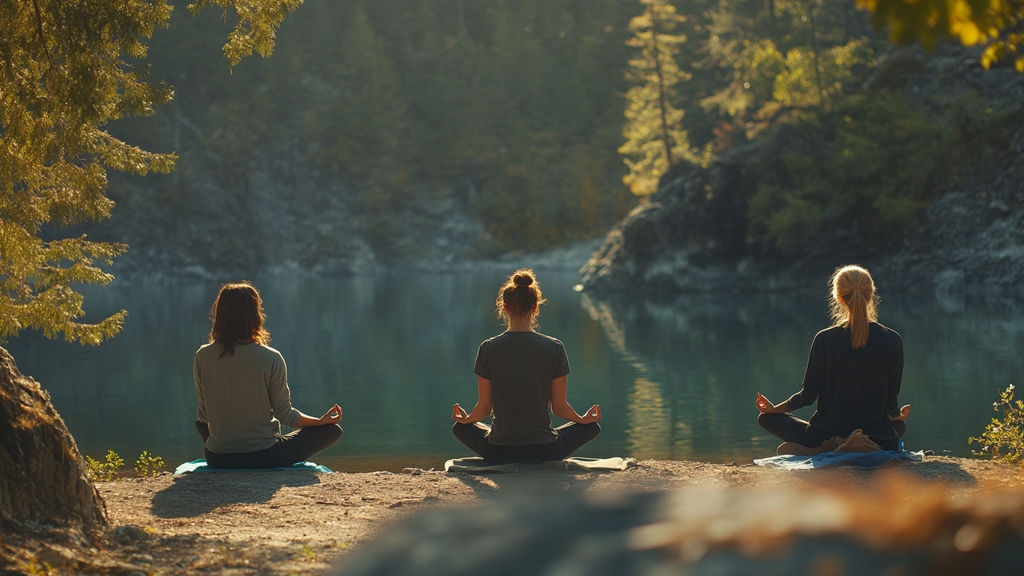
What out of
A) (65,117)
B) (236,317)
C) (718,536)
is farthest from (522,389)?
(718,536)

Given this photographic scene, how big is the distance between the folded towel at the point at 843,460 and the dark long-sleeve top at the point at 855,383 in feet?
0.34

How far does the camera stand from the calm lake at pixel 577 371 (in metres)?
12.2

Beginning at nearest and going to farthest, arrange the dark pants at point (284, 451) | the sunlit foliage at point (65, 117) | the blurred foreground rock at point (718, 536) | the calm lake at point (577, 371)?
the blurred foreground rock at point (718, 536), the sunlit foliage at point (65, 117), the dark pants at point (284, 451), the calm lake at point (577, 371)

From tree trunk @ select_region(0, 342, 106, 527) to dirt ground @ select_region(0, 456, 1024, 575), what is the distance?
0.55ft

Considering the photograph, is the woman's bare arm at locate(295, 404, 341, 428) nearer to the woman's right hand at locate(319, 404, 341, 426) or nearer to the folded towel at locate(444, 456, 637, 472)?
the woman's right hand at locate(319, 404, 341, 426)

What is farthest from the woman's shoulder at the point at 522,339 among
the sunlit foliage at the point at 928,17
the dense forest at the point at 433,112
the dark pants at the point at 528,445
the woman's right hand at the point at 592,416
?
the dense forest at the point at 433,112

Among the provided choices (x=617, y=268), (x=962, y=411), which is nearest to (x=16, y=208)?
(x=962, y=411)

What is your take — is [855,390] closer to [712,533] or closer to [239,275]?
[712,533]

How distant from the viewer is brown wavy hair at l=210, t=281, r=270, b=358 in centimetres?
662

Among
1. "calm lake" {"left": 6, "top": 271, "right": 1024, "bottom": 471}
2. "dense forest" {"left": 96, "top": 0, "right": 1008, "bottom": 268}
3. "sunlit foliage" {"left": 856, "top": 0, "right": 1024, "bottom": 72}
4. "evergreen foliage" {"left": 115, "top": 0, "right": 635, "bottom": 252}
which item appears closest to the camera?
"sunlit foliage" {"left": 856, "top": 0, "right": 1024, "bottom": 72}

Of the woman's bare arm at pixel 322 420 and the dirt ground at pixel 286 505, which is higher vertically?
the woman's bare arm at pixel 322 420

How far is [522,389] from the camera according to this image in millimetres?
6781

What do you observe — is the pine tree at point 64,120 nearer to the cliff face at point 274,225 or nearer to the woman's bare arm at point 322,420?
the woman's bare arm at point 322,420

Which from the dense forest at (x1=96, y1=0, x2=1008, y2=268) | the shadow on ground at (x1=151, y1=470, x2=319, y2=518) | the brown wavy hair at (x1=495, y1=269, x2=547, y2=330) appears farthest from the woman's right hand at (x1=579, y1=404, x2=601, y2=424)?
the dense forest at (x1=96, y1=0, x2=1008, y2=268)
